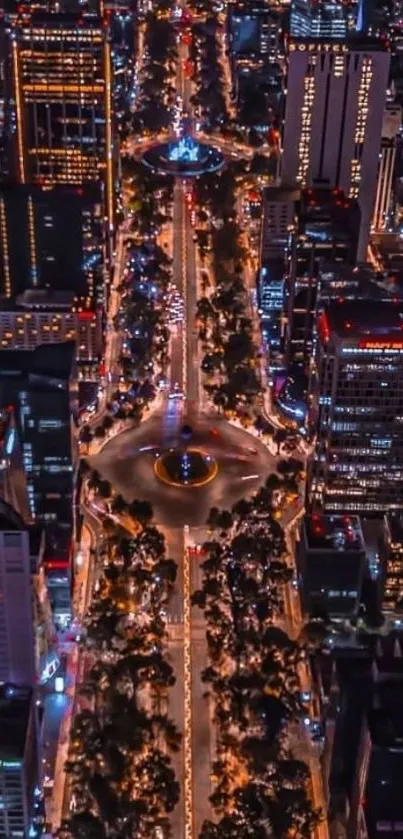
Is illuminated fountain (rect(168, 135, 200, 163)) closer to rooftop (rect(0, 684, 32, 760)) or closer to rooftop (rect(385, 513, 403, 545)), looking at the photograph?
rooftop (rect(385, 513, 403, 545))

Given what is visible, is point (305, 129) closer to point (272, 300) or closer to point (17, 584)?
point (272, 300)

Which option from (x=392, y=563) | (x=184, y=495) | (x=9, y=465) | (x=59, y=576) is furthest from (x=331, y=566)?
(x=9, y=465)

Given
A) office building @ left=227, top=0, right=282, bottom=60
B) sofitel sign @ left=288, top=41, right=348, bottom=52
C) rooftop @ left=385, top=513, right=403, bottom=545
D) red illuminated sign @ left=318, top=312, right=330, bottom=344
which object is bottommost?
rooftop @ left=385, top=513, right=403, bottom=545

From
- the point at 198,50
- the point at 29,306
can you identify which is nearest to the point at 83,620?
the point at 29,306

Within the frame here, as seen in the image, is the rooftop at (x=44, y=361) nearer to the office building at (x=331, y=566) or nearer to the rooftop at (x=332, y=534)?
the rooftop at (x=332, y=534)

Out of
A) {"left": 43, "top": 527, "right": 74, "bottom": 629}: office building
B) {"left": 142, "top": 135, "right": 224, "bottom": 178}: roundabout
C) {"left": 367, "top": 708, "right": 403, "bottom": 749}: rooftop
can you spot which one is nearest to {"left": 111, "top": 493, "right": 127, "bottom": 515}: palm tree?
A: {"left": 43, "top": 527, "right": 74, "bottom": 629}: office building

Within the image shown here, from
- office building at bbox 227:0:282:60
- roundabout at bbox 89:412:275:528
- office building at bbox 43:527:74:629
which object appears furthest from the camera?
office building at bbox 227:0:282:60
